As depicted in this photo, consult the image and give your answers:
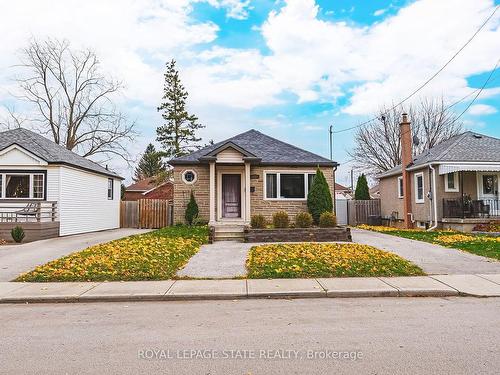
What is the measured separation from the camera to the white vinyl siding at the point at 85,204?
18.0m

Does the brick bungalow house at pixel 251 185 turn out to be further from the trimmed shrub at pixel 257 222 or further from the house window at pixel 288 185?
the trimmed shrub at pixel 257 222

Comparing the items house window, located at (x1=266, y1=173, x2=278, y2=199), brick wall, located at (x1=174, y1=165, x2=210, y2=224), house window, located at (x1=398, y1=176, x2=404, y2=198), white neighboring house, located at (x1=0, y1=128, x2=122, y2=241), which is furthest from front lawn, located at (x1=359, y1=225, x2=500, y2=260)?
white neighboring house, located at (x1=0, y1=128, x2=122, y2=241)

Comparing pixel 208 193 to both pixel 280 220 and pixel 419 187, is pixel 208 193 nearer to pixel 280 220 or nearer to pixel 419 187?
pixel 280 220

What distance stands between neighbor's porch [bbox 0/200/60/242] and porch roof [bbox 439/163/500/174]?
57.0ft

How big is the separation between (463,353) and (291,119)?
21820 millimetres

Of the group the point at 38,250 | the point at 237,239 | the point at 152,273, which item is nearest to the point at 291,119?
the point at 237,239

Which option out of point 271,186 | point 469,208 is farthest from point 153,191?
point 469,208

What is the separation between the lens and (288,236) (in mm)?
13641

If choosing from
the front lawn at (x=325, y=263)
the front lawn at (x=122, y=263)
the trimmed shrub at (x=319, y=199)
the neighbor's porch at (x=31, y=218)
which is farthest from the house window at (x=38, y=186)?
the trimmed shrub at (x=319, y=199)

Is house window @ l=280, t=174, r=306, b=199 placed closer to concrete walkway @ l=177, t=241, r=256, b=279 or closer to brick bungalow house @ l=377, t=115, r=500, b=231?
concrete walkway @ l=177, t=241, r=256, b=279

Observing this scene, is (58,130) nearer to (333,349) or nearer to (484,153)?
(484,153)

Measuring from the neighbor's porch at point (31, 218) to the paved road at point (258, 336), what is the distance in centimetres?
1041

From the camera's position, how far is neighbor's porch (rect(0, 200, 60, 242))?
16016 mm

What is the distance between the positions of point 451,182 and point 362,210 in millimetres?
7864
